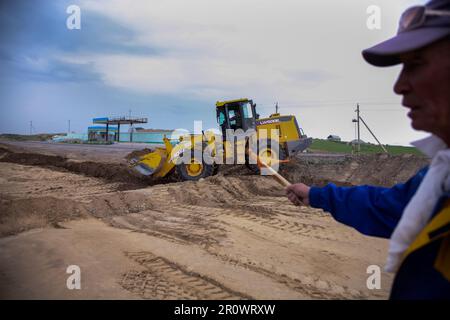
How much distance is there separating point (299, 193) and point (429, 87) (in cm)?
102

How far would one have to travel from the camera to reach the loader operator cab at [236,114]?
1205 cm

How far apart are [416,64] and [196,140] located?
10135 millimetres

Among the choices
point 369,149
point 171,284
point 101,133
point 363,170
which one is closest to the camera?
point 171,284

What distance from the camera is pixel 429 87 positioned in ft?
3.37

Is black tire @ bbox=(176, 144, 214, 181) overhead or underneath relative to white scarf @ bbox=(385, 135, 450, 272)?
underneath

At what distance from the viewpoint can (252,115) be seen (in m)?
12.3

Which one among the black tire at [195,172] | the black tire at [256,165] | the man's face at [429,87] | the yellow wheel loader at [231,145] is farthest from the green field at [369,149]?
the man's face at [429,87]

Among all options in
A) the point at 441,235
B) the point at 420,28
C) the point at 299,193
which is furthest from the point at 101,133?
the point at 441,235

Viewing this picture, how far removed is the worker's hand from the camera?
6.24ft

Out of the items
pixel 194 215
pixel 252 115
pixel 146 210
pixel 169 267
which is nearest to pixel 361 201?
pixel 169 267

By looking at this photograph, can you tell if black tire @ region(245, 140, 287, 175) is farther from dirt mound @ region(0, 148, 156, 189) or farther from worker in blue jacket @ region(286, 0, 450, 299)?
worker in blue jacket @ region(286, 0, 450, 299)

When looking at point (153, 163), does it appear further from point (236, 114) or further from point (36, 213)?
point (36, 213)

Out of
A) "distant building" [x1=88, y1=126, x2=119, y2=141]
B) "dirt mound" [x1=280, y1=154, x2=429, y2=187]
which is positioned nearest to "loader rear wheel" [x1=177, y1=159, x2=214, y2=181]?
"dirt mound" [x1=280, y1=154, x2=429, y2=187]

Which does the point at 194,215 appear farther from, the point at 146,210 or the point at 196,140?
the point at 196,140
